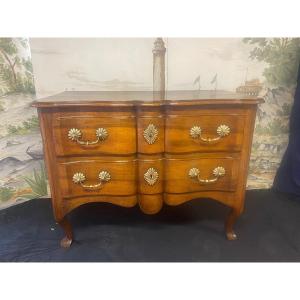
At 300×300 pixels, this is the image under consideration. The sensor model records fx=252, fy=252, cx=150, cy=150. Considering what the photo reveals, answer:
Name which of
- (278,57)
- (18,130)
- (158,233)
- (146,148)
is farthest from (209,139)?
(18,130)

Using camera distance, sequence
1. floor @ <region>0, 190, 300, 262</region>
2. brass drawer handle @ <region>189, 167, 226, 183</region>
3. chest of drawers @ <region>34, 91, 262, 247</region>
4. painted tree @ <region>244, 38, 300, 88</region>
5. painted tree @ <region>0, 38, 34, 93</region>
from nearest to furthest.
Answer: chest of drawers @ <region>34, 91, 262, 247</region> < brass drawer handle @ <region>189, 167, 226, 183</region> < floor @ <region>0, 190, 300, 262</region> < painted tree @ <region>0, 38, 34, 93</region> < painted tree @ <region>244, 38, 300, 88</region>

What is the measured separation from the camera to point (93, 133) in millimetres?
1075

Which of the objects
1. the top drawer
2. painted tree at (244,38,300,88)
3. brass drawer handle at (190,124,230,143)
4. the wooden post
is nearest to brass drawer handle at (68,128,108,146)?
the top drawer

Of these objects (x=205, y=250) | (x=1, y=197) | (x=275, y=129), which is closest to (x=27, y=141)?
(x=1, y=197)

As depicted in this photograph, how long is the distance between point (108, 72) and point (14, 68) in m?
0.56

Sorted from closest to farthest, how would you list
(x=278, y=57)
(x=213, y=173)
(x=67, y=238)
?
(x=213, y=173)
(x=67, y=238)
(x=278, y=57)

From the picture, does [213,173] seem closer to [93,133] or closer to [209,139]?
[209,139]

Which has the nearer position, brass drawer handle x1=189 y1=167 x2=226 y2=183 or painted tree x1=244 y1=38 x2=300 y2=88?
brass drawer handle x1=189 y1=167 x2=226 y2=183

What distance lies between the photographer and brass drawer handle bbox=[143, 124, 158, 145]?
1063 millimetres

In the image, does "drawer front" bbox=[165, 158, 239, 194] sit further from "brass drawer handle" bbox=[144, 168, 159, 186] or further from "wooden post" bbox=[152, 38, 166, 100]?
"wooden post" bbox=[152, 38, 166, 100]

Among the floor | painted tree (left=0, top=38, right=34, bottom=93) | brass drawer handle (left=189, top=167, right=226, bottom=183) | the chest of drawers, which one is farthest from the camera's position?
painted tree (left=0, top=38, right=34, bottom=93)

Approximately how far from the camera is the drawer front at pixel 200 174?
3.76ft

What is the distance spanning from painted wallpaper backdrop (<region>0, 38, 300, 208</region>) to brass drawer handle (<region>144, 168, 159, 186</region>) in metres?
0.70

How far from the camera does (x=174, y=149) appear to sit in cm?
111
